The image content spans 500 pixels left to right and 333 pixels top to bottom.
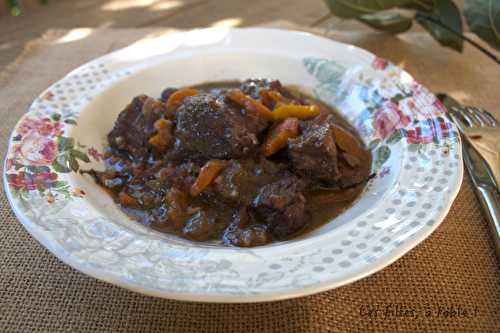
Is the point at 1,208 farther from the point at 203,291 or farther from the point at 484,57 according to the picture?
the point at 484,57

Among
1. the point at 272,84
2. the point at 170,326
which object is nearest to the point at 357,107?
the point at 272,84

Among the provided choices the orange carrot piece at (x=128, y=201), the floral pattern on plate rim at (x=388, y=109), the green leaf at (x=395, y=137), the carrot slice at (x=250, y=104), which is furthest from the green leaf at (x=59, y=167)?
the green leaf at (x=395, y=137)

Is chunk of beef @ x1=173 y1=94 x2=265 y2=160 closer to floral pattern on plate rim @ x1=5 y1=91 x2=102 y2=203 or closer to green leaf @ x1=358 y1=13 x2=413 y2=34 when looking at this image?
floral pattern on plate rim @ x1=5 y1=91 x2=102 y2=203

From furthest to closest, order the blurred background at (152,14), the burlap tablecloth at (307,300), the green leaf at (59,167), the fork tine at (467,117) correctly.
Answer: the blurred background at (152,14), the fork tine at (467,117), the green leaf at (59,167), the burlap tablecloth at (307,300)

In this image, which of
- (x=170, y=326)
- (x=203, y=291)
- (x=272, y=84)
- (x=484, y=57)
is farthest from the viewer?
(x=484, y=57)

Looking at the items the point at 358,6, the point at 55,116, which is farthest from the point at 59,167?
the point at 358,6

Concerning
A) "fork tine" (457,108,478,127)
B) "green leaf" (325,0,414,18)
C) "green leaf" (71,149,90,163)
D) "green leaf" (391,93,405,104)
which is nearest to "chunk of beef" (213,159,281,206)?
"green leaf" (71,149,90,163)

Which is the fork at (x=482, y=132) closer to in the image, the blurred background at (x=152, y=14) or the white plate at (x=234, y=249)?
the white plate at (x=234, y=249)
